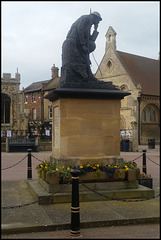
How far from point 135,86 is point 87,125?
31.1m

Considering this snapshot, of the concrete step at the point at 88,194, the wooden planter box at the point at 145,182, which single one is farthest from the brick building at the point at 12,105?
the concrete step at the point at 88,194

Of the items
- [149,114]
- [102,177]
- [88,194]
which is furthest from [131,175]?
[149,114]

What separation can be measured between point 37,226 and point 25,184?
13.7 ft

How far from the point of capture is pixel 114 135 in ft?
26.3

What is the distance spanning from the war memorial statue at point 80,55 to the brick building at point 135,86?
2883 centimetres

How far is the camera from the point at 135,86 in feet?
124

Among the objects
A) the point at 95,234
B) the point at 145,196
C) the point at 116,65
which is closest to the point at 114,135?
the point at 145,196

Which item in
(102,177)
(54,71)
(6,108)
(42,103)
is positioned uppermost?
(54,71)

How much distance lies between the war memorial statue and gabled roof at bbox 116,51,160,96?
3069 cm

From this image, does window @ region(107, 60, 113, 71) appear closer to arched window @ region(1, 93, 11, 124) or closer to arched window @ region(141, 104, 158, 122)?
arched window @ region(141, 104, 158, 122)

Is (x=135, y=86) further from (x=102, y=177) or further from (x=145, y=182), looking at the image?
(x=102, y=177)

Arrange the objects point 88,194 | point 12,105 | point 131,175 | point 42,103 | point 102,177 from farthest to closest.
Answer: point 42,103, point 12,105, point 131,175, point 102,177, point 88,194

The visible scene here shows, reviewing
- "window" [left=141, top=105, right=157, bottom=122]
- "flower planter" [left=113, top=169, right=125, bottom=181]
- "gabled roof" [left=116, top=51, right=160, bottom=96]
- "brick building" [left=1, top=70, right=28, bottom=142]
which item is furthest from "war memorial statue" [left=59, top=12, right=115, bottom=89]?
"window" [left=141, top=105, right=157, bottom=122]

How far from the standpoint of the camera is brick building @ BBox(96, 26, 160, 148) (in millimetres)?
37812
